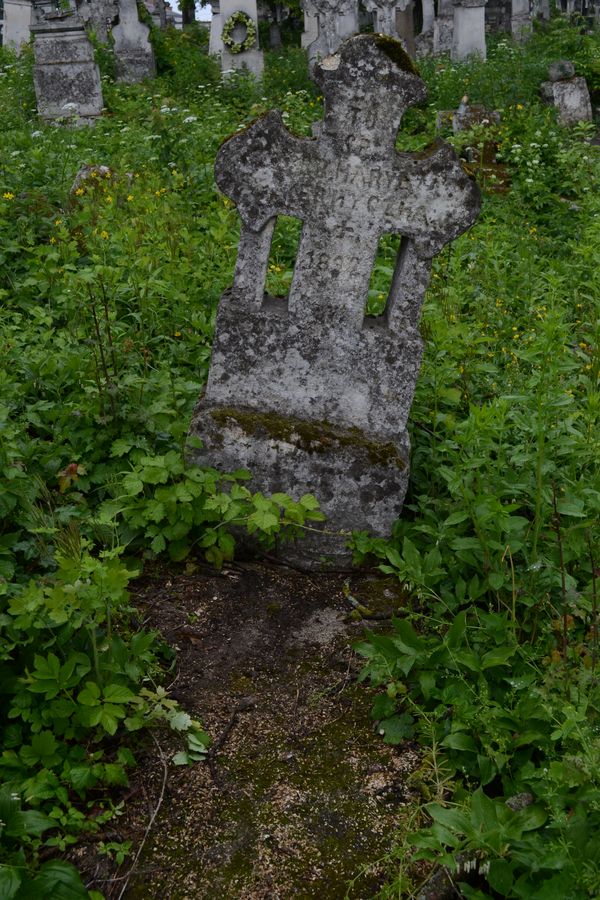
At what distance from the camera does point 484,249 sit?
647 centimetres

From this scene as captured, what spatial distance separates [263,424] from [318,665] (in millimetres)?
1107

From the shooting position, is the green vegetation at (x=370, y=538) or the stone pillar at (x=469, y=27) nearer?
the green vegetation at (x=370, y=538)

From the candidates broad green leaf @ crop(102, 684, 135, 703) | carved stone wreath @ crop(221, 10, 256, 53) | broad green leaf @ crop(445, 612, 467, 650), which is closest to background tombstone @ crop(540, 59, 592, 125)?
carved stone wreath @ crop(221, 10, 256, 53)

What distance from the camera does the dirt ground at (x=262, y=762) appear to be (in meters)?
2.34

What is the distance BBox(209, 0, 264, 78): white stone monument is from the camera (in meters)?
14.7

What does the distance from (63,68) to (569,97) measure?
691 cm

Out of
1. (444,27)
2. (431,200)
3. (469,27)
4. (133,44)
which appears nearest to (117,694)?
(431,200)

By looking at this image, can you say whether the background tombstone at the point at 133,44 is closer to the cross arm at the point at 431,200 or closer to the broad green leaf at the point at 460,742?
the cross arm at the point at 431,200

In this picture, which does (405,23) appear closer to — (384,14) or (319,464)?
(384,14)

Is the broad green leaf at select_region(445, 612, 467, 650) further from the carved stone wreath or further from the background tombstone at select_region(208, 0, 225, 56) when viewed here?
the background tombstone at select_region(208, 0, 225, 56)

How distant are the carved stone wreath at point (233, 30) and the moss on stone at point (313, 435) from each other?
12.9 metres

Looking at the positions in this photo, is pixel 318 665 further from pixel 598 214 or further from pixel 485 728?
pixel 598 214

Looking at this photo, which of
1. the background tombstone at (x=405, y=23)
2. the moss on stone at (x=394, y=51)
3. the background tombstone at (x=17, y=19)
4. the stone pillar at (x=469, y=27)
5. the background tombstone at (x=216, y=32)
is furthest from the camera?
the background tombstone at (x=17, y=19)

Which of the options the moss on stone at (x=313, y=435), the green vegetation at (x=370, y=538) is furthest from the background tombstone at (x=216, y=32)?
the moss on stone at (x=313, y=435)
